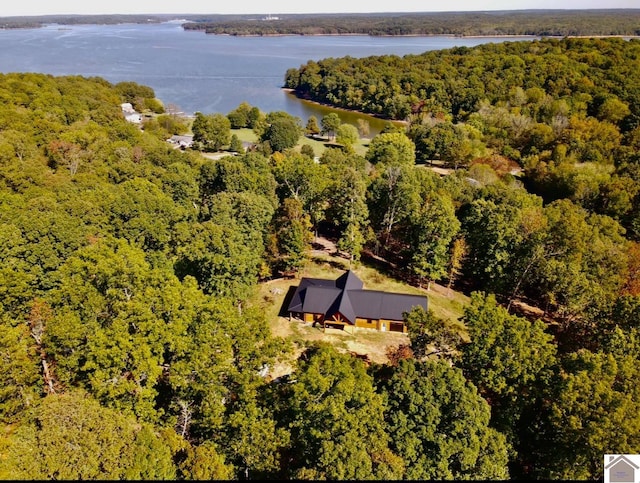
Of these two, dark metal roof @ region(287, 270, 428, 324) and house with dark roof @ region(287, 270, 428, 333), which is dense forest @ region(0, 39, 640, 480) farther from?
dark metal roof @ region(287, 270, 428, 324)

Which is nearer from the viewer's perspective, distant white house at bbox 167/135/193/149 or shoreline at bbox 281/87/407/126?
distant white house at bbox 167/135/193/149

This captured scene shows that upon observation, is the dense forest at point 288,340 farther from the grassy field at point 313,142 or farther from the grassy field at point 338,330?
the grassy field at point 313,142

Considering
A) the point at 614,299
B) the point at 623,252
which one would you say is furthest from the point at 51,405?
the point at 623,252

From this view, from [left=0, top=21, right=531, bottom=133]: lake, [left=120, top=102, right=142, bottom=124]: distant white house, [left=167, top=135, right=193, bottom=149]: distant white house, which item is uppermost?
[left=0, top=21, right=531, bottom=133]: lake

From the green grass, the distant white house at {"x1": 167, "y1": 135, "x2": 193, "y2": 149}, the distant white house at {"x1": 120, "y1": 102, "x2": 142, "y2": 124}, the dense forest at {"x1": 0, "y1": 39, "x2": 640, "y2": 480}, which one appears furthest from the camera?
the distant white house at {"x1": 120, "y1": 102, "x2": 142, "y2": 124}

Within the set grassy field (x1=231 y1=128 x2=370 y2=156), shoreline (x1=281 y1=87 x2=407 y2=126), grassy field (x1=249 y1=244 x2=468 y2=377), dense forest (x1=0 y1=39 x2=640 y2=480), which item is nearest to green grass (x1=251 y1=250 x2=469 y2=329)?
grassy field (x1=249 y1=244 x2=468 y2=377)

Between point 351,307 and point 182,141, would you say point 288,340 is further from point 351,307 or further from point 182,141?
point 182,141

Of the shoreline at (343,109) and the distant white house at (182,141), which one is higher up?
Result: the shoreline at (343,109)

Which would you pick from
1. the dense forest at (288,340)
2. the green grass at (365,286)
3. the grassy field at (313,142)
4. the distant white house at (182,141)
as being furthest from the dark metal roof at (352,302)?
the distant white house at (182,141)
